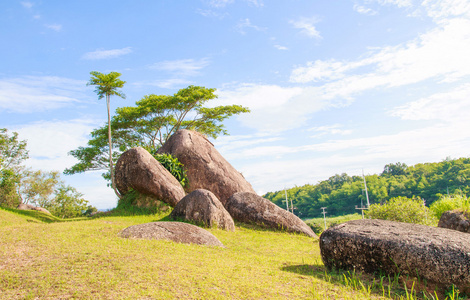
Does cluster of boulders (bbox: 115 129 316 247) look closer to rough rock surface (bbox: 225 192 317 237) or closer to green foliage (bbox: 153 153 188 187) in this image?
rough rock surface (bbox: 225 192 317 237)

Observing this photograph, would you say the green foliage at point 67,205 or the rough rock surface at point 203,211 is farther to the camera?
the green foliage at point 67,205

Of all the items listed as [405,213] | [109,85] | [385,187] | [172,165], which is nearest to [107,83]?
[109,85]

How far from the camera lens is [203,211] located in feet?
Result: 44.2

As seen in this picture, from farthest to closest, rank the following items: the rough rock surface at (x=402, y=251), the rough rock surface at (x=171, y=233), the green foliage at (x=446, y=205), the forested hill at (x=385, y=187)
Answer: the forested hill at (x=385, y=187)
the green foliage at (x=446, y=205)
the rough rock surface at (x=171, y=233)
the rough rock surface at (x=402, y=251)

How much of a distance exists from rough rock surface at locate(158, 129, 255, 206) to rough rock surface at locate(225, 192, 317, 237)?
2.38 m

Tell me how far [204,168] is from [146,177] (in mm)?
3815

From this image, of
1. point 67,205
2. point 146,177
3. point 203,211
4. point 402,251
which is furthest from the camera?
point 67,205

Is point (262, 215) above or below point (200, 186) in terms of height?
below

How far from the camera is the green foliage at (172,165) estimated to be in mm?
17844

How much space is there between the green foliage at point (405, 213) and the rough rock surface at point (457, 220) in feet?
13.4

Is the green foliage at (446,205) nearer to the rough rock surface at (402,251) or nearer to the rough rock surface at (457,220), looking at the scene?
A: the rough rock surface at (457,220)

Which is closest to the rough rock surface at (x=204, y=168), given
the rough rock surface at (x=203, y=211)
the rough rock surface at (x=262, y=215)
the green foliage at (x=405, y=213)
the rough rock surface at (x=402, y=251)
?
the rough rock surface at (x=262, y=215)

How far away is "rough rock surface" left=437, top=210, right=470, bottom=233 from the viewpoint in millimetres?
11195

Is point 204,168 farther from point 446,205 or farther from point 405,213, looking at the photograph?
point 446,205
